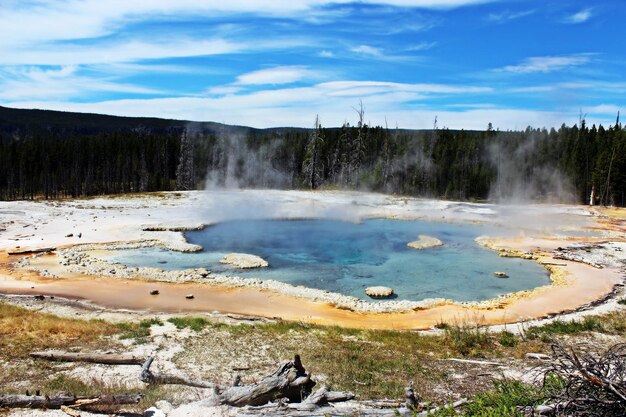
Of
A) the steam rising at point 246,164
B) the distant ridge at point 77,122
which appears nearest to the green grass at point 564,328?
the steam rising at point 246,164

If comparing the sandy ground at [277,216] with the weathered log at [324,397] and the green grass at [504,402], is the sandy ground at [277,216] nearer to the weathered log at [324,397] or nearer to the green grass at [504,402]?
the weathered log at [324,397]

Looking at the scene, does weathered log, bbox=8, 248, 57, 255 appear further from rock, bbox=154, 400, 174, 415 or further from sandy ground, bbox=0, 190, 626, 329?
rock, bbox=154, 400, 174, 415

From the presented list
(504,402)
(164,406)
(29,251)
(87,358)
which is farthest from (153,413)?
(29,251)

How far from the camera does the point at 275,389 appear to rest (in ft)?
25.0

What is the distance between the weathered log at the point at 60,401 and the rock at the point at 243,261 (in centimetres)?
1710

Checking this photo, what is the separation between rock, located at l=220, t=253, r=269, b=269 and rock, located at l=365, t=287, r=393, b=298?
6.86 m

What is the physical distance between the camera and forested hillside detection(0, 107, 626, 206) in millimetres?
70812

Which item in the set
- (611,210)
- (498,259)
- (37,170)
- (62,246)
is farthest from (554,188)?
(37,170)

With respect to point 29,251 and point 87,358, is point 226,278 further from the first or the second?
point 29,251

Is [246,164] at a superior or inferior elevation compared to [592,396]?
superior

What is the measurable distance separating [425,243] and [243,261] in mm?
12891

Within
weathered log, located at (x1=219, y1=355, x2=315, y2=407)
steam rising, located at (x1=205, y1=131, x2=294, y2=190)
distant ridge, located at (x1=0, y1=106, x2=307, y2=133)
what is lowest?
weathered log, located at (x1=219, y1=355, x2=315, y2=407)

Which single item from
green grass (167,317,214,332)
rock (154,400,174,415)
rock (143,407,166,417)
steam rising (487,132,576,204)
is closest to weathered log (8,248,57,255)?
green grass (167,317,214,332)

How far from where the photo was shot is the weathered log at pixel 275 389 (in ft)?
24.5
